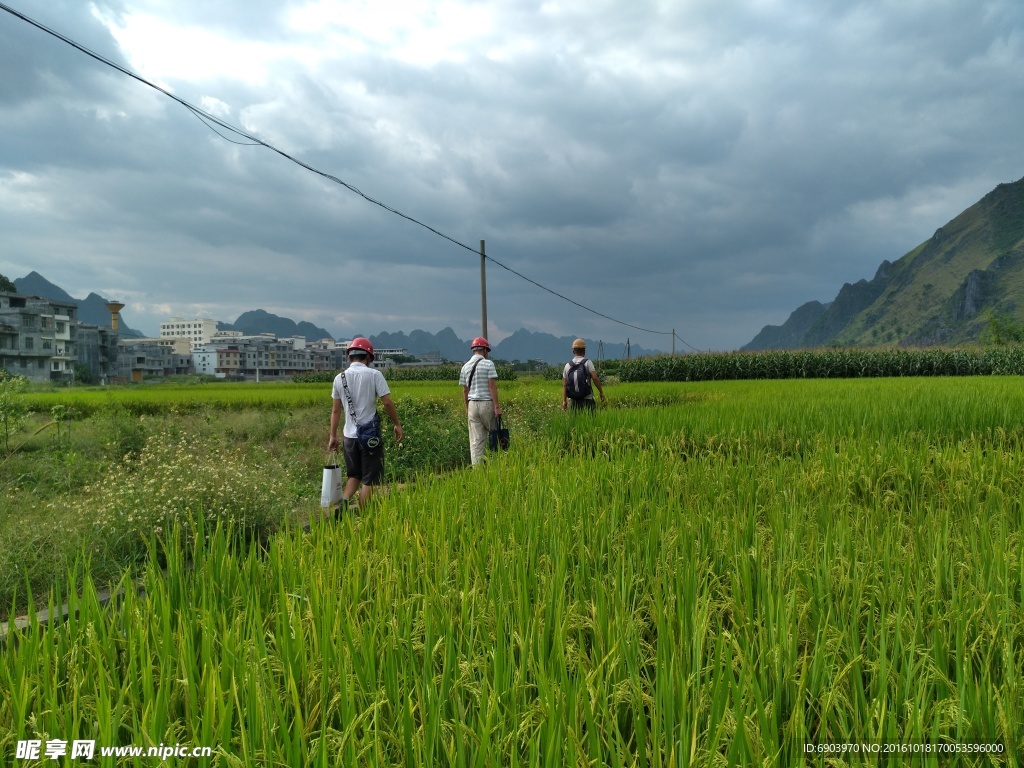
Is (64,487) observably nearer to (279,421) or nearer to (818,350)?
(279,421)

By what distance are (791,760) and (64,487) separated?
419 inches

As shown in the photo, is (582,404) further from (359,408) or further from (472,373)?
(359,408)

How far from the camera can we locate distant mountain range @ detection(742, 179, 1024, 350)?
128m

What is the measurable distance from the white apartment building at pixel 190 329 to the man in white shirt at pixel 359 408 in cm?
20662

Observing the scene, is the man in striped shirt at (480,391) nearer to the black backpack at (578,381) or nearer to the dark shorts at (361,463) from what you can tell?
the black backpack at (578,381)

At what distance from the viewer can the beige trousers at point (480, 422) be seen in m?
8.27

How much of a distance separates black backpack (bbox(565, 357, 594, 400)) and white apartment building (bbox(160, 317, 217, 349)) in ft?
674

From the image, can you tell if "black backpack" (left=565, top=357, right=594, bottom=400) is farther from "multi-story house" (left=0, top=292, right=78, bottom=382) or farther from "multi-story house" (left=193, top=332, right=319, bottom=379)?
"multi-story house" (left=193, top=332, right=319, bottom=379)

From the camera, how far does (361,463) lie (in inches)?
259

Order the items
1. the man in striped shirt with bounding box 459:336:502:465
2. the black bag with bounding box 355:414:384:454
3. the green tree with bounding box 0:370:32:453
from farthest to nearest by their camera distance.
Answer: the green tree with bounding box 0:370:32:453, the man in striped shirt with bounding box 459:336:502:465, the black bag with bounding box 355:414:384:454

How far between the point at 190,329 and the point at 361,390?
215m

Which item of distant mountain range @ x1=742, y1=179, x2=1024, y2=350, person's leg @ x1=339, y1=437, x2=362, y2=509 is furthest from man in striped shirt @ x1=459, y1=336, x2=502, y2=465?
distant mountain range @ x1=742, y1=179, x2=1024, y2=350

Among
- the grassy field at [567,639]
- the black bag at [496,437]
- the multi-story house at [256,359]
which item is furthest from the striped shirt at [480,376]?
the multi-story house at [256,359]

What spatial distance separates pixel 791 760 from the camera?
157cm
